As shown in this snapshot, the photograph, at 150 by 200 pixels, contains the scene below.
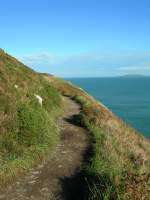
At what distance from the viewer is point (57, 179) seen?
1115cm

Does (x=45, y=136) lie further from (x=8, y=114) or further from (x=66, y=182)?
(x=66, y=182)

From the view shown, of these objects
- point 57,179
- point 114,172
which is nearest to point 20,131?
point 57,179

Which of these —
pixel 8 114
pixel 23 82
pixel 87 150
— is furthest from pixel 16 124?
pixel 23 82

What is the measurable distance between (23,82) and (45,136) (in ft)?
23.6

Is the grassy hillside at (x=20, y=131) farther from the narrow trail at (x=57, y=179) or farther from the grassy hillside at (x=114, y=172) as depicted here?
the grassy hillside at (x=114, y=172)

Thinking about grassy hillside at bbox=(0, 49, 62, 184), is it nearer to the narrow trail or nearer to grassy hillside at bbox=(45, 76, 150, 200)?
the narrow trail

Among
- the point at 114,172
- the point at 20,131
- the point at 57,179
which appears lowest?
the point at 57,179

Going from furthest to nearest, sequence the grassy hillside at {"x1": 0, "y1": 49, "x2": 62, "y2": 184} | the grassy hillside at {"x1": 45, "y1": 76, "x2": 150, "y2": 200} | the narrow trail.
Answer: the grassy hillside at {"x1": 0, "y1": 49, "x2": 62, "y2": 184}, the narrow trail, the grassy hillside at {"x1": 45, "y1": 76, "x2": 150, "y2": 200}

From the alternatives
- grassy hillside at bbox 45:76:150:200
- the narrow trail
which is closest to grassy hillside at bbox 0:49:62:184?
the narrow trail

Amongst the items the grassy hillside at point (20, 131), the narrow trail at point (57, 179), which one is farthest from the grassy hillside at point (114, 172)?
the grassy hillside at point (20, 131)

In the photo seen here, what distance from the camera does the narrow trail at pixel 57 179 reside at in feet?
33.0

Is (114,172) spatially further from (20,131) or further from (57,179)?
(20,131)

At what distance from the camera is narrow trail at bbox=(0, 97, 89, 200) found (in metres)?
10.1

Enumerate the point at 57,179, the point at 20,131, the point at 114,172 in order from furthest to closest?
the point at 20,131 → the point at 57,179 → the point at 114,172
